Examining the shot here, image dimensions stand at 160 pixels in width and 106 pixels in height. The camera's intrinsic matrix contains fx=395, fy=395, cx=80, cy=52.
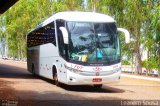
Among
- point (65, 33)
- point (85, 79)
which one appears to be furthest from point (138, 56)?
point (65, 33)

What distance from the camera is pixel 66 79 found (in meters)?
18.5

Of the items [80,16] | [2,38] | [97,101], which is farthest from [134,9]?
[2,38]

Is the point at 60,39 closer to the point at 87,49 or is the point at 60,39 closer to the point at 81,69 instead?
the point at 87,49

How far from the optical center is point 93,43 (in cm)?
1847

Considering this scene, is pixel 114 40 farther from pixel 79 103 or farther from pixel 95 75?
pixel 79 103

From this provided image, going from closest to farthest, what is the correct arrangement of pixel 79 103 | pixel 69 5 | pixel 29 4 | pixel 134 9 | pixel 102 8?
pixel 79 103, pixel 134 9, pixel 102 8, pixel 69 5, pixel 29 4

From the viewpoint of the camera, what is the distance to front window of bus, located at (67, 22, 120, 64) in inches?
719

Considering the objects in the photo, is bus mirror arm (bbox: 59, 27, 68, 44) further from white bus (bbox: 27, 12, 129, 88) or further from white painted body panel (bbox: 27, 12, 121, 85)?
white painted body panel (bbox: 27, 12, 121, 85)

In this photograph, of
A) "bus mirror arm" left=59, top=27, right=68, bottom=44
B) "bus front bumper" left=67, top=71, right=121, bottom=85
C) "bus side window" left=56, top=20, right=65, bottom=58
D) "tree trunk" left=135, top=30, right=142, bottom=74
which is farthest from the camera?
"tree trunk" left=135, top=30, right=142, bottom=74

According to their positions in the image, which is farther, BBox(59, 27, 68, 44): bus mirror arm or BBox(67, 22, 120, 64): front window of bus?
BBox(67, 22, 120, 64): front window of bus

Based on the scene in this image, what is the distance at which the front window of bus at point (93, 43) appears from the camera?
18250mm

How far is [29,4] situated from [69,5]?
25385mm

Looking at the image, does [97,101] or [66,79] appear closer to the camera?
[97,101]

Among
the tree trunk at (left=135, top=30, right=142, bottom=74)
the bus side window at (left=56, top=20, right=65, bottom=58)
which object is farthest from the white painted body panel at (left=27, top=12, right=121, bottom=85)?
the tree trunk at (left=135, top=30, right=142, bottom=74)
